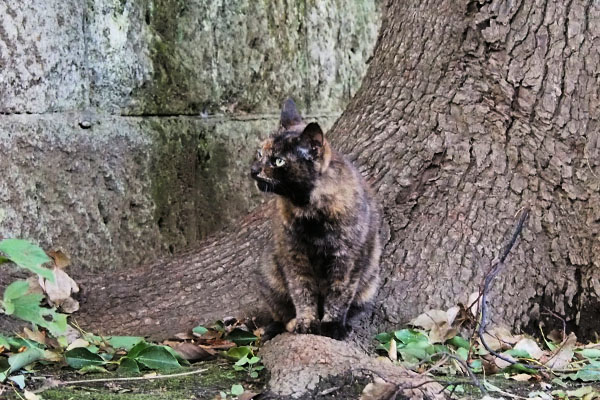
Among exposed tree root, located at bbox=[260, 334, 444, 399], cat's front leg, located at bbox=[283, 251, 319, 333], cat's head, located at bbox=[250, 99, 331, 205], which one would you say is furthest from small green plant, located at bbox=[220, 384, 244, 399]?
cat's head, located at bbox=[250, 99, 331, 205]

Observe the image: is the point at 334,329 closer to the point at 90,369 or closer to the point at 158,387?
the point at 158,387

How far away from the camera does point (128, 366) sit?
3.16 m

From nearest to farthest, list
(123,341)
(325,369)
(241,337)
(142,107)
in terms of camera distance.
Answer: (325,369), (123,341), (241,337), (142,107)

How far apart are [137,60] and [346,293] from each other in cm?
192

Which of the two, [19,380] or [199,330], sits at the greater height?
[19,380]

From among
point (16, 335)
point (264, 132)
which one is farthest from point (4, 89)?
point (264, 132)

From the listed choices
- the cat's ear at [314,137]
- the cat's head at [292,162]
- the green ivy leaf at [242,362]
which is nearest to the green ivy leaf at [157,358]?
the green ivy leaf at [242,362]

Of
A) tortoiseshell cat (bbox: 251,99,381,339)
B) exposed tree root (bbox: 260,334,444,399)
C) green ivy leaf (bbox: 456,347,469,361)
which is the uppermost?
tortoiseshell cat (bbox: 251,99,381,339)

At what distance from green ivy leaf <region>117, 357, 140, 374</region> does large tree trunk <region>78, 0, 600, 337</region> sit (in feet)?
1.78

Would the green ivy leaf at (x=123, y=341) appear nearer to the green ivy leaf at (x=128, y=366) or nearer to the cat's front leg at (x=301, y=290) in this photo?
the green ivy leaf at (x=128, y=366)

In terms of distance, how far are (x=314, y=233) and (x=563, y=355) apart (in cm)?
113

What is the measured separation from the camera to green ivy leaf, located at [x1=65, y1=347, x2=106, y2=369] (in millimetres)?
3166

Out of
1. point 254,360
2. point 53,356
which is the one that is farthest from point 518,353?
point 53,356

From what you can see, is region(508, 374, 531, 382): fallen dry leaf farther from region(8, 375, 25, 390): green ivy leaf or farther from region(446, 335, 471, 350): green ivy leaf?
region(8, 375, 25, 390): green ivy leaf
